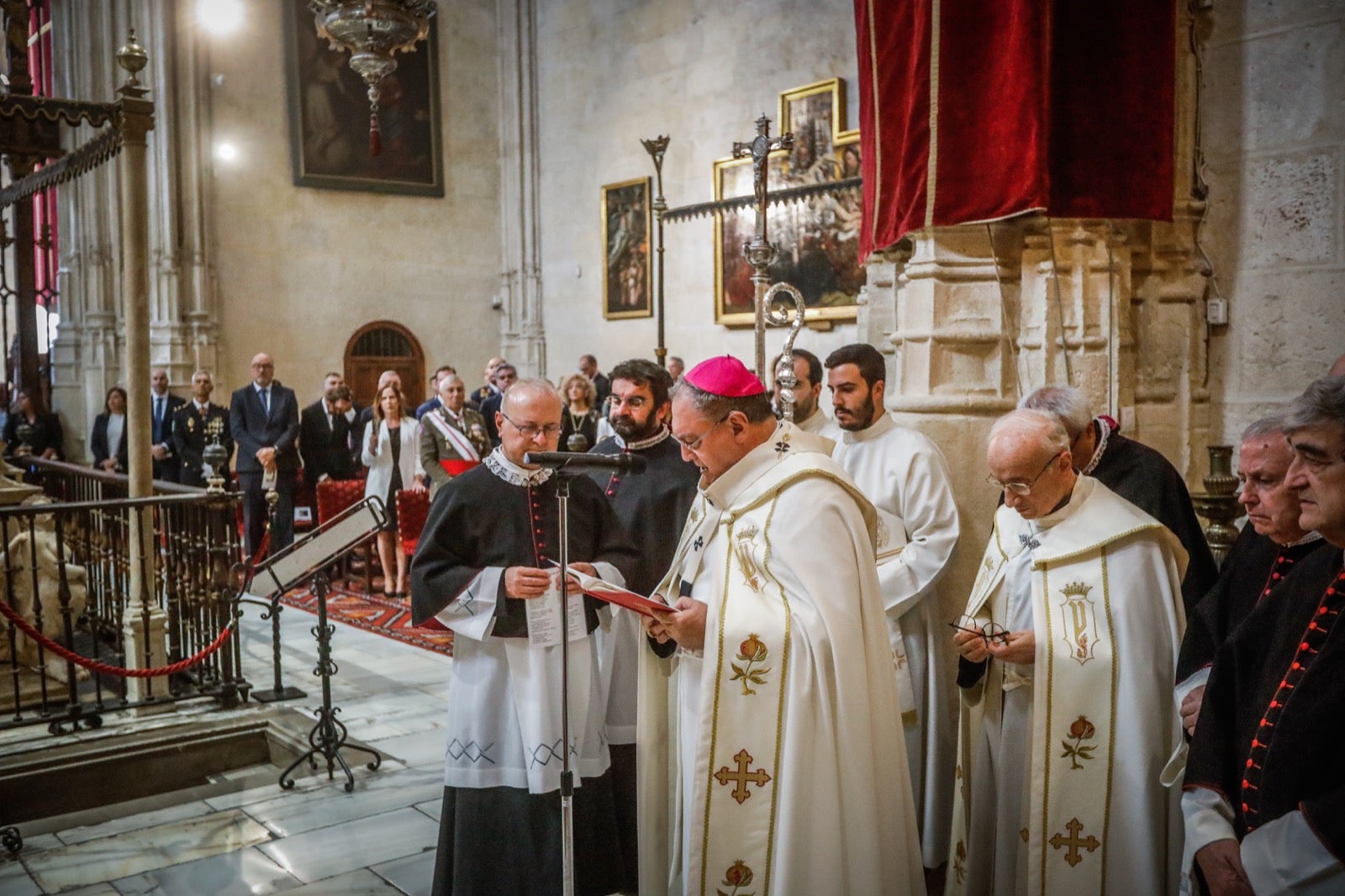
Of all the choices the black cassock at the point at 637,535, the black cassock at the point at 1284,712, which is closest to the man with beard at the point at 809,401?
the black cassock at the point at 637,535

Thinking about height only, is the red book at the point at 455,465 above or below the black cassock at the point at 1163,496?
below

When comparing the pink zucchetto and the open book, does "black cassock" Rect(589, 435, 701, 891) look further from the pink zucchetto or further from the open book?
the pink zucchetto

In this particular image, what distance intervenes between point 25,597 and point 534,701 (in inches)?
146

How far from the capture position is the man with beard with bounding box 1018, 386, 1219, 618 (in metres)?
2.99

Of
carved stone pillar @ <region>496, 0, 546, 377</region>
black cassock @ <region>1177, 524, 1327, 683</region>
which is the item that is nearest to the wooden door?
carved stone pillar @ <region>496, 0, 546, 377</region>

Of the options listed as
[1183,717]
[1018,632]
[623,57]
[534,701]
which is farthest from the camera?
[623,57]

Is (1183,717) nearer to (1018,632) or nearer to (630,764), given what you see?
(1018,632)

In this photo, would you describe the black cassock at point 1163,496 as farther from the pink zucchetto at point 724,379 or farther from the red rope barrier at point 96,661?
the red rope barrier at point 96,661

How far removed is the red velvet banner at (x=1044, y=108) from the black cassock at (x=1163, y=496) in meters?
1.09

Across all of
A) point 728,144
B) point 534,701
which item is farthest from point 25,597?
point 728,144

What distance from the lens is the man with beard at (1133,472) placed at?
9.82 ft

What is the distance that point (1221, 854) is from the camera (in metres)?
1.93

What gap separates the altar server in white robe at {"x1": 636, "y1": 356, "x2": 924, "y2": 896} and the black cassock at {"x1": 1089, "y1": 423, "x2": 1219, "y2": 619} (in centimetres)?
85

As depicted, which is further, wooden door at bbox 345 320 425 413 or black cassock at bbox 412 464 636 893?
wooden door at bbox 345 320 425 413
